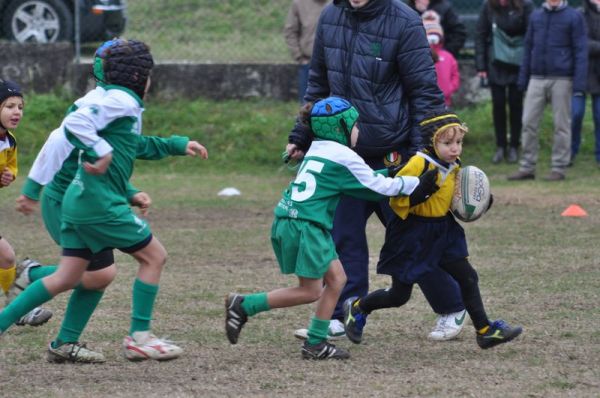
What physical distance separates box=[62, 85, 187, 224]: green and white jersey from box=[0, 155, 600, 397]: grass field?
794mm

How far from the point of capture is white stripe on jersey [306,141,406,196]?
587 cm

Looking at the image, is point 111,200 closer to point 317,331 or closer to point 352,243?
point 317,331

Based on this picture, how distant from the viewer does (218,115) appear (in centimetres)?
1583

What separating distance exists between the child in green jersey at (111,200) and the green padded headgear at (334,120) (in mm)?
868

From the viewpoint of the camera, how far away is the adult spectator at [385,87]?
21.4 ft

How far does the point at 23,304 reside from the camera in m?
5.77

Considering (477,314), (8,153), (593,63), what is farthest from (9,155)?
(593,63)

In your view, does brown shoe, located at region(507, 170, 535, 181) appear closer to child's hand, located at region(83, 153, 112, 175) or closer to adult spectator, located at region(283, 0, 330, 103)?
adult spectator, located at region(283, 0, 330, 103)

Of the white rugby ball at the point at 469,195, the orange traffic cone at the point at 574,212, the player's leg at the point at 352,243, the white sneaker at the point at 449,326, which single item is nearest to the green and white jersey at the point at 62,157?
the player's leg at the point at 352,243

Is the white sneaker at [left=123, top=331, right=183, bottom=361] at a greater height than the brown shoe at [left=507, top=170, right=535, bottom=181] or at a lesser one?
greater

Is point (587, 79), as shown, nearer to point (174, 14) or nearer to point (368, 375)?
point (174, 14)

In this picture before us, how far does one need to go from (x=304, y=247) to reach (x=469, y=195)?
2.99ft

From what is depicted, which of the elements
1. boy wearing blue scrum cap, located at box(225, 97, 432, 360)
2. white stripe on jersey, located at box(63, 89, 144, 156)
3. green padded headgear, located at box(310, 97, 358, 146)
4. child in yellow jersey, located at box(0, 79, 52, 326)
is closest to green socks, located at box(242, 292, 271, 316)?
boy wearing blue scrum cap, located at box(225, 97, 432, 360)

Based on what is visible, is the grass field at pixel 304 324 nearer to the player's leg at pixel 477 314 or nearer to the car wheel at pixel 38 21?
the player's leg at pixel 477 314
